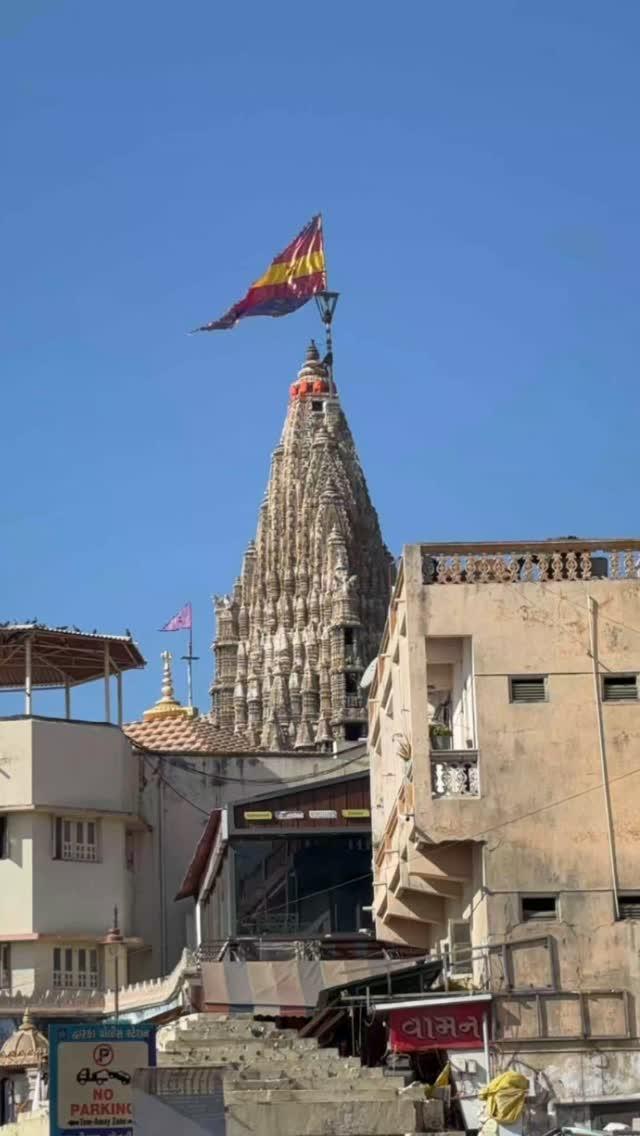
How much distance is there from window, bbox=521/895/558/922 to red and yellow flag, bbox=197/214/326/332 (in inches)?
1710

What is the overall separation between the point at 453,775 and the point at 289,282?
50.4 m

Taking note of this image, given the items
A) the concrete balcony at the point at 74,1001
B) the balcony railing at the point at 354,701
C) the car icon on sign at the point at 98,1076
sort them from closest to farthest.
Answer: the car icon on sign at the point at 98,1076
the concrete balcony at the point at 74,1001
the balcony railing at the point at 354,701

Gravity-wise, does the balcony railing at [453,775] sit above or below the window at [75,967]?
above

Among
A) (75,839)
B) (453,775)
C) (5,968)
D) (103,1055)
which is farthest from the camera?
(75,839)

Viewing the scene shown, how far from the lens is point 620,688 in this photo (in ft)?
102

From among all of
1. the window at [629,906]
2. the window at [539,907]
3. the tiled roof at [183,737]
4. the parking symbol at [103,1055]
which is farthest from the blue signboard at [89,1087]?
the tiled roof at [183,737]

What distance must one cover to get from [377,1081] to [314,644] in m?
67.2

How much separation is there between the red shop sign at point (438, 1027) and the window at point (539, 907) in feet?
4.33

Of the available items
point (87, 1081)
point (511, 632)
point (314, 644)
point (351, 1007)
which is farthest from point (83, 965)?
point (314, 644)

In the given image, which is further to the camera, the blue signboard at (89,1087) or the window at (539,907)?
the window at (539,907)

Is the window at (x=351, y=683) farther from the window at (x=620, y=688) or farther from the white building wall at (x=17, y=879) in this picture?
the window at (x=620, y=688)

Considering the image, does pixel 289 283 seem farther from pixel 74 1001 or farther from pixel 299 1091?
pixel 299 1091

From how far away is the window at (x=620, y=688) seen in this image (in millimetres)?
30931

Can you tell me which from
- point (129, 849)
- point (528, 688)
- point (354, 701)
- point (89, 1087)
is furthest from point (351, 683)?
point (89, 1087)
